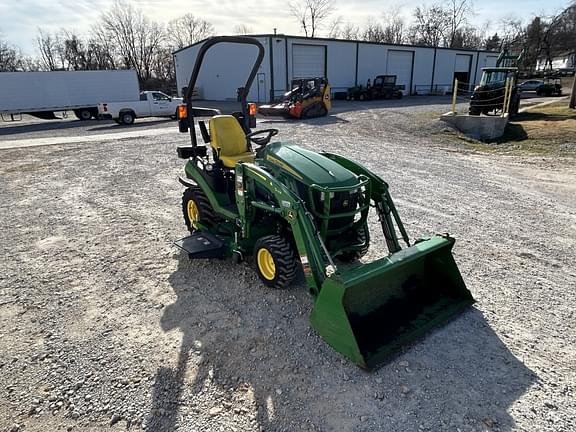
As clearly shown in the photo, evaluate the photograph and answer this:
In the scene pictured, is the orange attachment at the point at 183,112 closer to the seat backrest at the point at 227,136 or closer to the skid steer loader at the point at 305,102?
the seat backrest at the point at 227,136

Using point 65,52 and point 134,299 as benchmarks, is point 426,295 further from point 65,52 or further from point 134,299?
point 65,52

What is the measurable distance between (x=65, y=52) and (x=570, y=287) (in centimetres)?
5286

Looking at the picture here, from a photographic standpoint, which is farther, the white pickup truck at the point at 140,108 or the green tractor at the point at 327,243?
the white pickup truck at the point at 140,108

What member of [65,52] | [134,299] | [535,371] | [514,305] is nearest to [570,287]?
[514,305]

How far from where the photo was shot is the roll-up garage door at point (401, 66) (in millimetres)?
32250

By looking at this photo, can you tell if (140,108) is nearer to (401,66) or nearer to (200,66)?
(200,66)

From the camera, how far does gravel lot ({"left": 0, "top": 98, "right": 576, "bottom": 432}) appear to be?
2234 mm

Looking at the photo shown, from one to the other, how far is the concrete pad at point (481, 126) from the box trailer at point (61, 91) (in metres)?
17.4

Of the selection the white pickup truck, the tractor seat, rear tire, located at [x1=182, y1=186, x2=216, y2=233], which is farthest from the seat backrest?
the white pickup truck

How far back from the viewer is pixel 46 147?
12023 mm

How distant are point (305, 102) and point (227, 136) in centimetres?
1355

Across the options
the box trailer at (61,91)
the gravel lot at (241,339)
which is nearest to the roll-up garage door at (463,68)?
the box trailer at (61,91)

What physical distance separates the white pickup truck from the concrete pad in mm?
13022

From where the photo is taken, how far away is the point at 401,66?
3319 centimetres
